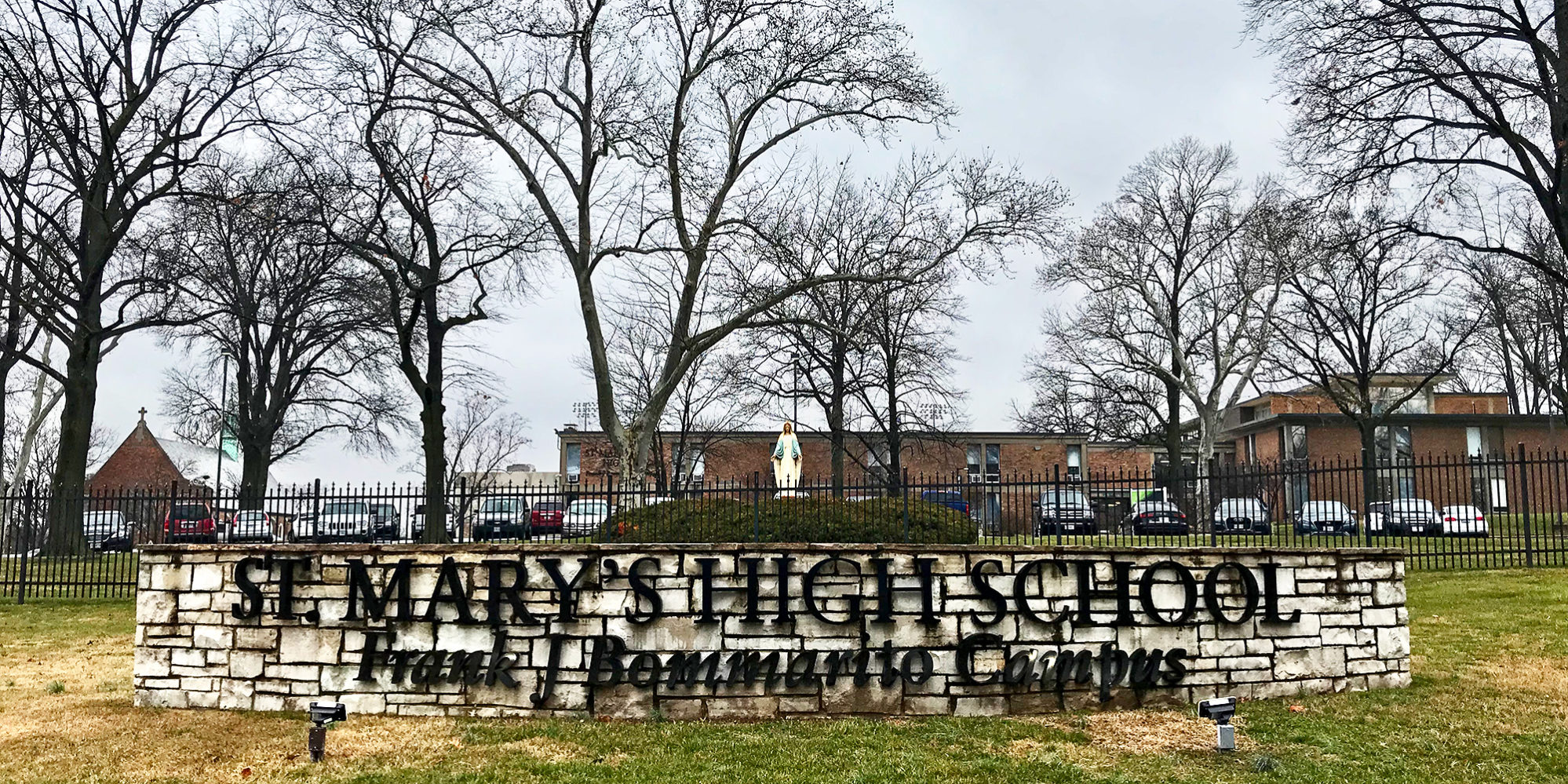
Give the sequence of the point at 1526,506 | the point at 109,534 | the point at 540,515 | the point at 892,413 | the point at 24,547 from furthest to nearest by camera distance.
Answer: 1. the point at 892,413
2. the point at 109,534
3. the point at 24,547
4. the point at 1526,506
5. the point at 540,515

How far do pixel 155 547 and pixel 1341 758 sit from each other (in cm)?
859

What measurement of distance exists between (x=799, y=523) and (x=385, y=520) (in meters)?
5.75

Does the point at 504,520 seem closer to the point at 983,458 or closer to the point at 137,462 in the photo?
the point at 983,458

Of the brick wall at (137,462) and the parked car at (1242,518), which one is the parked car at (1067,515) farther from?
the brick wall at (137,462)

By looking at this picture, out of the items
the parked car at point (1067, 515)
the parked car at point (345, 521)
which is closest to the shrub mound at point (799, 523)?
the parked car at point (1067, 515)

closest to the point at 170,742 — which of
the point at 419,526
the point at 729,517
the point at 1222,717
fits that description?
the point at 1222,717

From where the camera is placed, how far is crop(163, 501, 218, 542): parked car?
586 inches

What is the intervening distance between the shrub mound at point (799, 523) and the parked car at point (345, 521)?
3.16 meters

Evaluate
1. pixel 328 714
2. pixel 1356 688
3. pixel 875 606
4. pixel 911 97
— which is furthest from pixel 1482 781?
pixel 911 97

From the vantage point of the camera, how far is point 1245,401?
59.0 m

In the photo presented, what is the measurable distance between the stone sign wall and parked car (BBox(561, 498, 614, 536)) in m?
4.23

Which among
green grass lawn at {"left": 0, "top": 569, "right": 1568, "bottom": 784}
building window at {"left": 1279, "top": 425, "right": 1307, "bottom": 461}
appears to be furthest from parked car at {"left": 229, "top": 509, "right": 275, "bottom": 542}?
building window at {"left": 1279, "top": 425, "right": 1307, "bottom": 461}

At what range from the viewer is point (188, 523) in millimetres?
17719

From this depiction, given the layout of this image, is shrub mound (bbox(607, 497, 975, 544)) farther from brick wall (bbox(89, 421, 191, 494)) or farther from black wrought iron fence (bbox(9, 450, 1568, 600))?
brick wall (bbox(89, 421, 191, 494))
